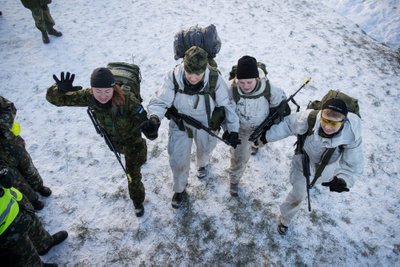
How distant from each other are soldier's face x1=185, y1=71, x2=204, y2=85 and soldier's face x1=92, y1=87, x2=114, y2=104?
988 millimetres

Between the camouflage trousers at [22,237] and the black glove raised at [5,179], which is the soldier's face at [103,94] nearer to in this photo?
the black glove raised at [5,179]

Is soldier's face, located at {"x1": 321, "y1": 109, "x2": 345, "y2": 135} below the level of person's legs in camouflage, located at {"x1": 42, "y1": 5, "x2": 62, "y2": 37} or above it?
above

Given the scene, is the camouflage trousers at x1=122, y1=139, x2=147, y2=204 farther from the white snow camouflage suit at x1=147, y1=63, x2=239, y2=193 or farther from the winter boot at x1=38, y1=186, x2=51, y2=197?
the winter boot at x1=38, y1=186, x2=51, y2=197

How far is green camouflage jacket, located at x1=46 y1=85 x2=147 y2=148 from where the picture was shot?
139 inches

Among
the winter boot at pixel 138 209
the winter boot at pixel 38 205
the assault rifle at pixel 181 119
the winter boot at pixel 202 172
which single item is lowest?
the winter boot at pixel 38 205

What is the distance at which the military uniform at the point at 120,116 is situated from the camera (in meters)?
3.54

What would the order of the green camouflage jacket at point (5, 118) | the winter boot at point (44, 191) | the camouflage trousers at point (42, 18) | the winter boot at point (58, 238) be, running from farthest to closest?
1. the camouflage trousers at point (42, 18)
2. the winter boot at point (44, 191)
3. the winter boot at point (58, 238)
4. the green camouflage jacket at point (5, 118)

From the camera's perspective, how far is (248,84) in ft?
11.8

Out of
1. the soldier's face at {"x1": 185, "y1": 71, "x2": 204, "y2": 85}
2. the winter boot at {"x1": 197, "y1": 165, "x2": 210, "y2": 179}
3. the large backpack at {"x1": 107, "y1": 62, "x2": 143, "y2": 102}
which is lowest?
the winter boot at {"x1": 197, "y1": 165, "x2": 210, "y2": 179}

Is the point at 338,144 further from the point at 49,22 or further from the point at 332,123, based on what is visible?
the point at 49,22

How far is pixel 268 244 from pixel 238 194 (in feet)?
3.39

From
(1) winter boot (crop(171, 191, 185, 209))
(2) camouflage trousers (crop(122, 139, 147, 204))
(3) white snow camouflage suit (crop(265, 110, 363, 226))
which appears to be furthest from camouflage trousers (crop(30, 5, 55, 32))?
(3) white snow camouflage suit (crop(265, 110, 363, 226))

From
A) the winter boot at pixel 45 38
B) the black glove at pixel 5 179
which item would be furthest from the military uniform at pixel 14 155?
the winter boot at pixel 45 38

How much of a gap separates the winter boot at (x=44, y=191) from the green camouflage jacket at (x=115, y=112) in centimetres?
187
